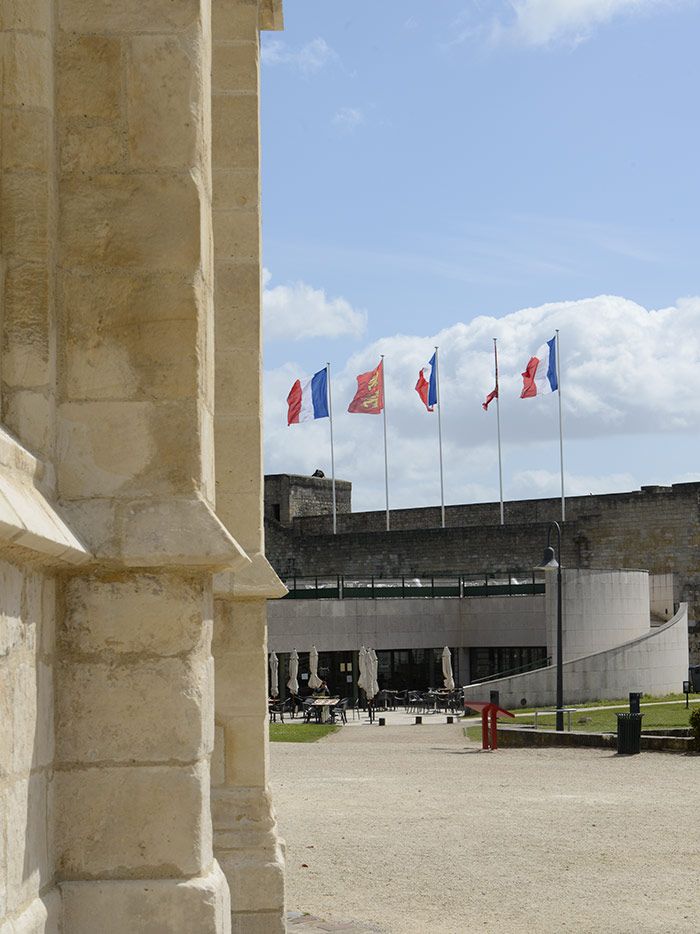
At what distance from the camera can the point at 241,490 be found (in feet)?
28.6

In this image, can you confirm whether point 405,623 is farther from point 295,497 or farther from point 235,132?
point 235,132

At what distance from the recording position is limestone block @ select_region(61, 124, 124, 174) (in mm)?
4531

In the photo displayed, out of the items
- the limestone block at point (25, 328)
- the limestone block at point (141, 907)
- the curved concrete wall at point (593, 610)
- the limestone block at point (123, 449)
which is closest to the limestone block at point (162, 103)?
the limestone block at point (25, 328)

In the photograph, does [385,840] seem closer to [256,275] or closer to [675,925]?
A: [675,925]

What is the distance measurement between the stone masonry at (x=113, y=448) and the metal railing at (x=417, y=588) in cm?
3423

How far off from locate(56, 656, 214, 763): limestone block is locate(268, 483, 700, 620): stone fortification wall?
44.2 metres

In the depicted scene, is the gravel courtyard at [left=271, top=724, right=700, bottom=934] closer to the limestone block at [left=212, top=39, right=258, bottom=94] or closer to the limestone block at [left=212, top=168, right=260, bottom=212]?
the limestone block at [left=212, top=168, right=260, bottom=212]

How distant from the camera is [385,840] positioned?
13.2 meters

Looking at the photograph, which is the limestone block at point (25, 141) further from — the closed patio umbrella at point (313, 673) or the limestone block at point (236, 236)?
the closed patio umbrella at point (313, 673)

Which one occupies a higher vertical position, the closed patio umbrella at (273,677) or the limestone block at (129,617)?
the limestone block at (129,617)

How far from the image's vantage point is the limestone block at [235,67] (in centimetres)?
909

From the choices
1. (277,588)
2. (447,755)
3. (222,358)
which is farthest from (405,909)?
(447,755)

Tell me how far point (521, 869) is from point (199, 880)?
301 inches

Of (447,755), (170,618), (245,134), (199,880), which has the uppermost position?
(245,134)
